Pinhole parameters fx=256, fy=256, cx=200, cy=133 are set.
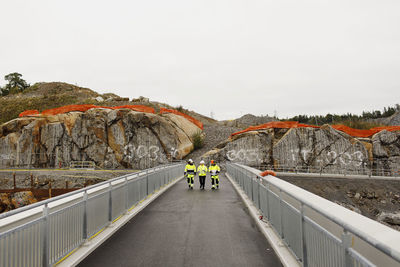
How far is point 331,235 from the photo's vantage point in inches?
132

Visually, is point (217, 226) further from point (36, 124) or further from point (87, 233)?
point (36, 124)

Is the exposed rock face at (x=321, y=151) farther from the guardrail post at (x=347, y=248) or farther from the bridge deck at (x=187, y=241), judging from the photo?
the guardrail post at (x=347, y=248)

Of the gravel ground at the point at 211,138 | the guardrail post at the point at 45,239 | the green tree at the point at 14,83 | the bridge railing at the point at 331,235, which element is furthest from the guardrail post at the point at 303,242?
the green tree at the point at 14,83

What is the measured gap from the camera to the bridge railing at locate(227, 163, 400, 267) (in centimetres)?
249

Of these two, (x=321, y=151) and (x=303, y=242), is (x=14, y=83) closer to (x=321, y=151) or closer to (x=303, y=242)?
(x=321, y=151)

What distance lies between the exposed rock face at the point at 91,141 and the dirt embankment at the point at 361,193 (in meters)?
19.2

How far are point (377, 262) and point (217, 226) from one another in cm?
542

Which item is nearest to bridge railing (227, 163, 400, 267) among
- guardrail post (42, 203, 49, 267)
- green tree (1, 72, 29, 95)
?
guardrail post (42, 203, 49, 267)

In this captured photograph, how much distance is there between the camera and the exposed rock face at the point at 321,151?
3362 centimetres

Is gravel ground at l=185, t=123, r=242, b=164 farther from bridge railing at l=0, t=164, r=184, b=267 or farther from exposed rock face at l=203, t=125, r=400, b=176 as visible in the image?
bridge railing at l=0, t=164, r=184, b=267

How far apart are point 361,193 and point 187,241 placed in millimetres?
26172

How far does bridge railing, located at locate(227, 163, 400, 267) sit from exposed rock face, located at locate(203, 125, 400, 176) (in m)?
29.6

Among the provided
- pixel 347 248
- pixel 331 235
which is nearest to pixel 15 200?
pixel 331 235

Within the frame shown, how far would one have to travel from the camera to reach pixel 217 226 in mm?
7582
